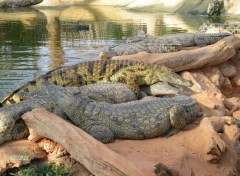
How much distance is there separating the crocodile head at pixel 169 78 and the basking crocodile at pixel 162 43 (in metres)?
2.22

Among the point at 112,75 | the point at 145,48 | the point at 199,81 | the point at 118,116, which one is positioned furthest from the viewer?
the point at 145,48

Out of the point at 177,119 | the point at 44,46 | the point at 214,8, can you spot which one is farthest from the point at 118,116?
the point at 214,8

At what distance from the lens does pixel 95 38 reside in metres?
15.1

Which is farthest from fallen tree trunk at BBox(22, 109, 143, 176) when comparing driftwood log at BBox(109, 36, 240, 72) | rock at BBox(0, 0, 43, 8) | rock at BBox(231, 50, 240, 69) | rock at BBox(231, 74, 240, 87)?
rock at BBox(0, 0, 43, 8)

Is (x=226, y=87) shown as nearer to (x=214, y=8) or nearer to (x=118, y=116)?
(x=118, y=116)

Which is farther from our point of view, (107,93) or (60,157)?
(107,93)

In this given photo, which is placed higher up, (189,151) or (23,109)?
(23,109)

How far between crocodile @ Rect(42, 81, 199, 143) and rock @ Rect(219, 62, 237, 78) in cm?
372

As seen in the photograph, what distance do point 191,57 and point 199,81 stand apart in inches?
23.5

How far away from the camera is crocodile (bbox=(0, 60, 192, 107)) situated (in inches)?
245

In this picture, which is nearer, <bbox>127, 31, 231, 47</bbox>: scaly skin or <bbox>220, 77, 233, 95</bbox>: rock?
<bbox>220, 77, 233, 95</bbox>: rock

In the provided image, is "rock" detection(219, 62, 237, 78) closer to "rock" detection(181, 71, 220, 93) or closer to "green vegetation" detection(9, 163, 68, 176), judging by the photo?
"rock" detection(181, 71, 220, 93)

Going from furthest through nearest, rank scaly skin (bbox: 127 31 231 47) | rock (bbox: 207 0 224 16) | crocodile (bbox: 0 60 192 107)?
rock (bbox: 207 0 224 16), scaly skin (bbox: 127 31 231 47), crocodile (bbox: 0 60 192 107)

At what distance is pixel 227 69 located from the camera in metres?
8.05
